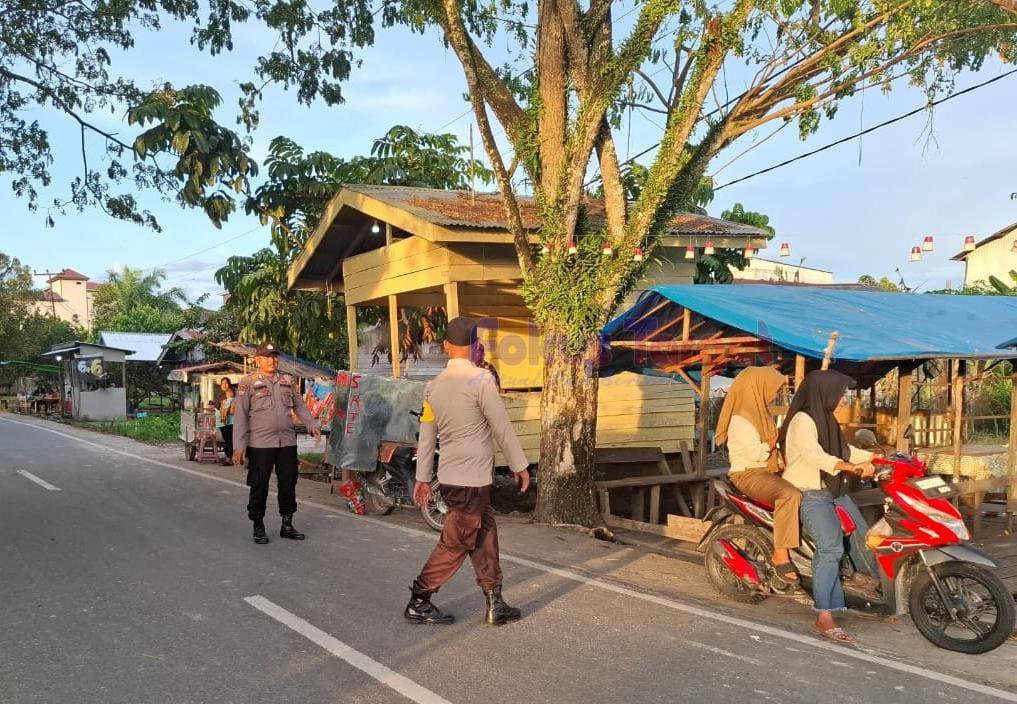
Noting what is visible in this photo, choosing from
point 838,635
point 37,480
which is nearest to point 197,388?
point 37,480

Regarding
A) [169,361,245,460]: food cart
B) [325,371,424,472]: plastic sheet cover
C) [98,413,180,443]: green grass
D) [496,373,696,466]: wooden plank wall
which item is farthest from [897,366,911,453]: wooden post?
[98,413,180,443]: green grass

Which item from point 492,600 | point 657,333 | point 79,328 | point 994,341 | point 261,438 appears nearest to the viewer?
point 492,600

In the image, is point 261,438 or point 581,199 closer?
point 261,438

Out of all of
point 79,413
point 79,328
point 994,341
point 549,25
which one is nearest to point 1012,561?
point 994,341

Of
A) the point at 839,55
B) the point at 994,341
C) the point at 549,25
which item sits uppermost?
the point at 549,25

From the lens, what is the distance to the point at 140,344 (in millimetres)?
38125

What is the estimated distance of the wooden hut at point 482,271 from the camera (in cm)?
1159

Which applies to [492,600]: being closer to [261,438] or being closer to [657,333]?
[261,438]

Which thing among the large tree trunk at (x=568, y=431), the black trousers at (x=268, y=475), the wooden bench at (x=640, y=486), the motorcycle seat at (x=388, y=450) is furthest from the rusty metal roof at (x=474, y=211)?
the black trousers at (x=268, y=475)

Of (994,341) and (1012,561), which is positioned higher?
(994,341)

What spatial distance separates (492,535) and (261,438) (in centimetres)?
354

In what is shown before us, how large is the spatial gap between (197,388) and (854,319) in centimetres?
2125

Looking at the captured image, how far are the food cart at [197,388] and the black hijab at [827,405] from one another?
1376 centimetres

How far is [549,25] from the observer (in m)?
8.77
